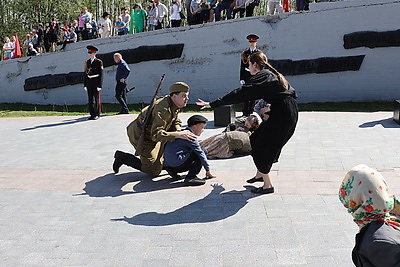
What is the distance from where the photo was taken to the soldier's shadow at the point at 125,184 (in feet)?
17.0

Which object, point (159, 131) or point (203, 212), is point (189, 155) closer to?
point (159, 131)

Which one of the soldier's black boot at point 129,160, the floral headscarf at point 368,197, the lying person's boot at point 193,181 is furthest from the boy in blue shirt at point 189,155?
the floral headscarf at point 368,197

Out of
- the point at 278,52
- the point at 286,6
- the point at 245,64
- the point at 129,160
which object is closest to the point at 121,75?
the point at 245,64

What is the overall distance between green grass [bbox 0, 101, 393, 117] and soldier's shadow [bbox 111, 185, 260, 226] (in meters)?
7.84

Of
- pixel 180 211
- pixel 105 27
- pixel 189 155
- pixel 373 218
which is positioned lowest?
pixel 180 211

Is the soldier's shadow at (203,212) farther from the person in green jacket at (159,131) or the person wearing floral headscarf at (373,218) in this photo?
the person wearing floral headscarf at (373,218)

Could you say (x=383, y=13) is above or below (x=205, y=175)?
above

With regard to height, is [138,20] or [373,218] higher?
[138,20]

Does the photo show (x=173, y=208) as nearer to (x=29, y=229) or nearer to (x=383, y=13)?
(x=29, y=229)

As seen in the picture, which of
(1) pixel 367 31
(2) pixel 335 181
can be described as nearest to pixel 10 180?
(2) pixel 335 181

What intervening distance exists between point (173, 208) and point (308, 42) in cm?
976

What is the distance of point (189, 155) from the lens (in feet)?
17.0

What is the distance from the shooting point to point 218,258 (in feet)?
11.1

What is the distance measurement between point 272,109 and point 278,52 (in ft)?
30.0
